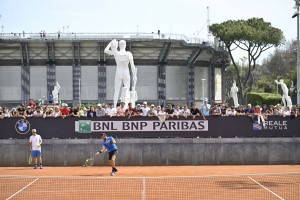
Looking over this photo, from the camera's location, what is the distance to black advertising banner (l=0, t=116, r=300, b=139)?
16.7m

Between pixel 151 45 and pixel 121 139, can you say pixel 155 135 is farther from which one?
pixel 151 45

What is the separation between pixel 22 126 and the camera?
1669cm

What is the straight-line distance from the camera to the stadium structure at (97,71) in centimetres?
5056

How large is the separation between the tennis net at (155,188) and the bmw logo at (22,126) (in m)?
3.78

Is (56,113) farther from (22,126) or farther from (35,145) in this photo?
(35,145)

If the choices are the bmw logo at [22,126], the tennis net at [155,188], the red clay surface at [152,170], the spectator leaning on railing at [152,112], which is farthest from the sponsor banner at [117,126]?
the tennis net at [155,188]

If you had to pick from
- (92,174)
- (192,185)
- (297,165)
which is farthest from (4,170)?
(297,165)

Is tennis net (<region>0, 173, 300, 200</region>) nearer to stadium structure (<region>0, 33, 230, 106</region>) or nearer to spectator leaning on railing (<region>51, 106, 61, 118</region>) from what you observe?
spectator leaning on railing (<region>51, 106, 61, 118</region>)

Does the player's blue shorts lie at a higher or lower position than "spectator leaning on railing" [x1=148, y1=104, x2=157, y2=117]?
lower

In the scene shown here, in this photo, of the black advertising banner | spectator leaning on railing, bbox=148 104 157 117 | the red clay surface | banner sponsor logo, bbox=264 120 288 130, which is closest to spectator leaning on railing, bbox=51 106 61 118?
the black advertising banner

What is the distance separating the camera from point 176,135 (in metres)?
17.0

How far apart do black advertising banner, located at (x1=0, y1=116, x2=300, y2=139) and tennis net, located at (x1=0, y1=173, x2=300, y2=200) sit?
385cm

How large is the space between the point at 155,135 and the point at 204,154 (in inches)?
87.3

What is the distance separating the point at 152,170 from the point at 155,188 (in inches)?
158
